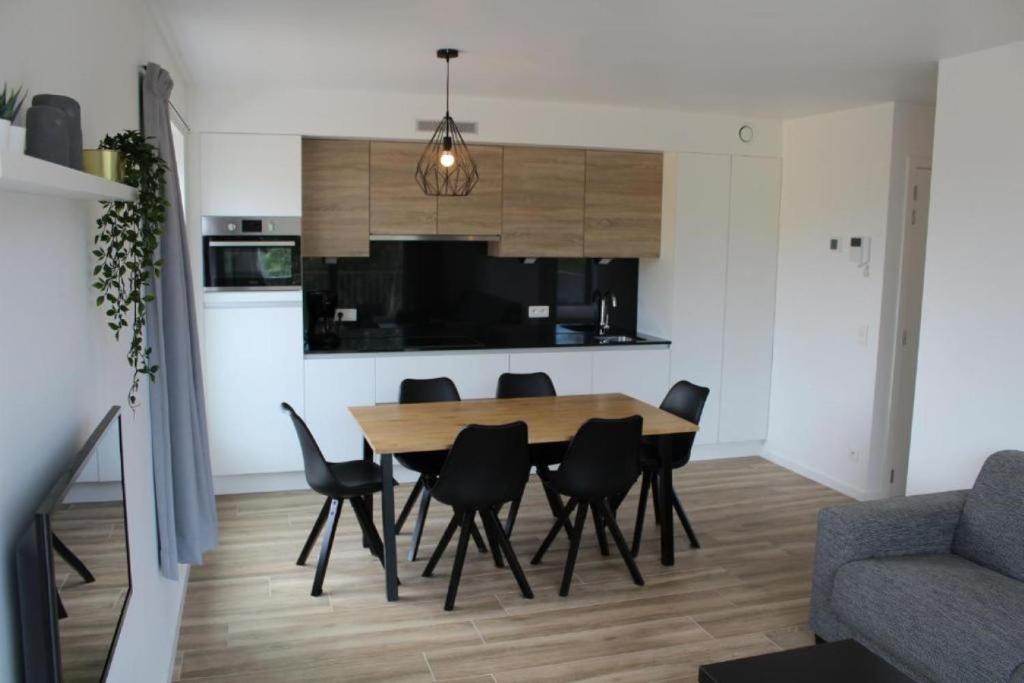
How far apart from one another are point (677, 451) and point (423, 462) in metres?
1.44

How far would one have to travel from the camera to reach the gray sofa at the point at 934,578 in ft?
9.81

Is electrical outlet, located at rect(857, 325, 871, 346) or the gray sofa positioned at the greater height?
electrical outlet, located at rect(857, 325, 871, 346)

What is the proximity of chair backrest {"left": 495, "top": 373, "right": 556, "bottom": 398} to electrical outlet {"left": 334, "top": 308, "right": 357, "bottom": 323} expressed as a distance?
1.55m

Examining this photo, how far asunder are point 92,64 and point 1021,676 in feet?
10.8

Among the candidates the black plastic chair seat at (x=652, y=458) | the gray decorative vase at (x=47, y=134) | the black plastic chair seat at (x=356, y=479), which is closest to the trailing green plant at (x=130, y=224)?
the gray decorative vase at (x=47, y=134)

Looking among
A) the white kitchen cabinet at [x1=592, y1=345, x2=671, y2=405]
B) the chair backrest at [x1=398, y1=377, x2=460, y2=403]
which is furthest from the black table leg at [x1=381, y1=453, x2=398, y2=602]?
the white kitchen cabinet at [x1=592, y1=345, x2=671, y2=405]

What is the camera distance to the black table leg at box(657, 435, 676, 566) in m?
4.47

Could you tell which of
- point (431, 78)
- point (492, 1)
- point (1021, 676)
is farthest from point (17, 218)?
point (431, 78)

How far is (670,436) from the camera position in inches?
175

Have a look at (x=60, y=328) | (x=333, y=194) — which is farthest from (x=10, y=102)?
(x=333, y=194)

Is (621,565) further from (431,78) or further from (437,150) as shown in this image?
(431,78)

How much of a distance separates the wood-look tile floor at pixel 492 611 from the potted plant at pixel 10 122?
2632 millimetres

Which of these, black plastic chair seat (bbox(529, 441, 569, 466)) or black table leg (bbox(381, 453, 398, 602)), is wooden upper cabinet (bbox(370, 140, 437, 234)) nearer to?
black plastic chair seat (bbox(529, 441, 569, 466))

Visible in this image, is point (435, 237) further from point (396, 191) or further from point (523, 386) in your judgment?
point (523, 386)
